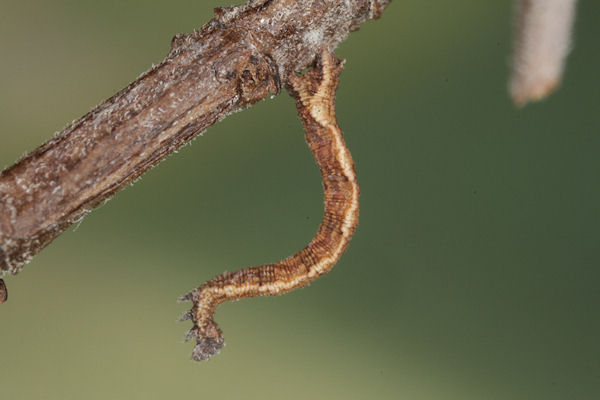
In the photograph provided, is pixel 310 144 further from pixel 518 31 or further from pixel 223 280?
pixel 518 31

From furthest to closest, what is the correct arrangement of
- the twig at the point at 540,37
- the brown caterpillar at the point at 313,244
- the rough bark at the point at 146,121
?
the brown caterpillar at the point at 313,244
the rough bark at the point at 146,121
the twig at the point at 540,37

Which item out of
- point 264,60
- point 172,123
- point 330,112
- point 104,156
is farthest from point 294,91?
point 104,156

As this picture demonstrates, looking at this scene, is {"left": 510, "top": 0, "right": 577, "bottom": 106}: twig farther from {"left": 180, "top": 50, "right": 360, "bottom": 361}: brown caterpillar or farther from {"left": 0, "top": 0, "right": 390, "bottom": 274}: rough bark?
{"left": 180, "top": 50, "right": 360, "bottom": 361}: brown caterpillar

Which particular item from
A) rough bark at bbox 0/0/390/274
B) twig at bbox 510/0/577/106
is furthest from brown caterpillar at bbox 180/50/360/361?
twig at bbox 510/0/577/106

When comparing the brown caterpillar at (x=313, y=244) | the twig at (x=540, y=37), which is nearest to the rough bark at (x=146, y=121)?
the brown caterpillar at (x=313, y=244)

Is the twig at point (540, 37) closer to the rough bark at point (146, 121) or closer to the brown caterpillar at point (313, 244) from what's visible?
the rough bark at point (146, 121)

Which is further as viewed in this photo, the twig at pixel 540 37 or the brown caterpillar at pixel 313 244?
the brown caterpillar at pixel 313 244
